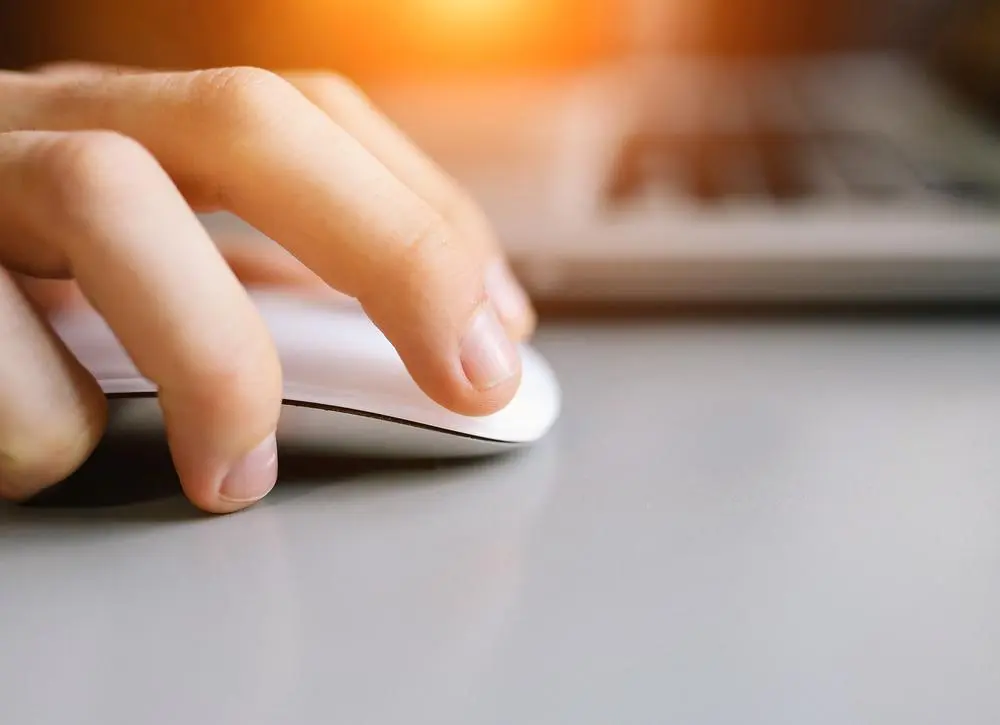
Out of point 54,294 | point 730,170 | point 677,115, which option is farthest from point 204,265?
point 677,115

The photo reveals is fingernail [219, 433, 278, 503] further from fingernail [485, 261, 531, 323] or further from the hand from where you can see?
fingernail [485, 261, 531, 323]

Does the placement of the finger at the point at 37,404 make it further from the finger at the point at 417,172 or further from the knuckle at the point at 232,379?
the finger at the point at 417,172

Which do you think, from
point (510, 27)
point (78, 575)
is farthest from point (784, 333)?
point (510, 27)

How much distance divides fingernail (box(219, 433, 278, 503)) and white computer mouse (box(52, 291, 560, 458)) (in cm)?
3

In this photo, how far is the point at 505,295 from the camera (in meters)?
0.40

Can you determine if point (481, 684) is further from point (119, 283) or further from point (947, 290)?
point (947, 290)

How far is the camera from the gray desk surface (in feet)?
0.72

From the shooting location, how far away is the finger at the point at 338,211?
0.30 m

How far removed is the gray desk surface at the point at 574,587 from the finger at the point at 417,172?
66 millimetres

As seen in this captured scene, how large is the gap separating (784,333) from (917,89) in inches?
14.8

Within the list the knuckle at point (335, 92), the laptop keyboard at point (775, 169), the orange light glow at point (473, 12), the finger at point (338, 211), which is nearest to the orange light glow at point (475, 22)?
the orange light glow at point (473, 12)

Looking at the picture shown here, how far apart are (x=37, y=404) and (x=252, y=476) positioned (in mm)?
75

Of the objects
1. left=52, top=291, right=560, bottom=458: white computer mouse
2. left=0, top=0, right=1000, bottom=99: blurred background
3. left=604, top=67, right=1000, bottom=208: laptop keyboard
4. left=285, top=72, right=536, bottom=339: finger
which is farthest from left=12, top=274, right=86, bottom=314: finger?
left=0, top=0, right=1000, bottom=99: blurred background

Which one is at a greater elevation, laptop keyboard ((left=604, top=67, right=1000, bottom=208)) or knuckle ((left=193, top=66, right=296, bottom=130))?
knuckle ((left=193, top=66, right=296, bottom=130))
